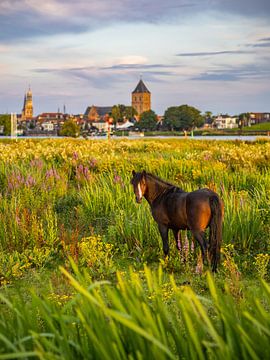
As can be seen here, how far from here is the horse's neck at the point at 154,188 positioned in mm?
6734

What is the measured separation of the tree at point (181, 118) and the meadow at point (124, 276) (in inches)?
5344

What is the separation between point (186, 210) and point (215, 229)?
38cm

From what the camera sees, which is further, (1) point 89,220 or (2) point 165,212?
(1) point 89,220

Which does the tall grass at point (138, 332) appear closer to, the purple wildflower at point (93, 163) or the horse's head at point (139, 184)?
the horse's head at point (139, 184)

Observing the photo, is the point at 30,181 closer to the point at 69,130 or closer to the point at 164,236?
the point at 164,236

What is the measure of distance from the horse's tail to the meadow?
19 cm

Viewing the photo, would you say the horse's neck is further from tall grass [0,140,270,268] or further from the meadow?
tall grass [0,140,270,268]

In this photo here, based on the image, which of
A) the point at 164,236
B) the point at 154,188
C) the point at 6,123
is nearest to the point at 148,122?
the point at 6,123

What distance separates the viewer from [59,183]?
12156mm

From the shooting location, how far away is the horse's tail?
6.02 metres

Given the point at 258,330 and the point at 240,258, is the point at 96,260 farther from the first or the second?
the point at 258,330

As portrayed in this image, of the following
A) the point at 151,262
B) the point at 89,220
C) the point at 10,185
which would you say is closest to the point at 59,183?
the point at 10,185

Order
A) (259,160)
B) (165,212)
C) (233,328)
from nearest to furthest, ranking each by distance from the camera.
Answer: (233,328) < (165,212) < (259,160)

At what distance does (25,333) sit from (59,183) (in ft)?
31.0
